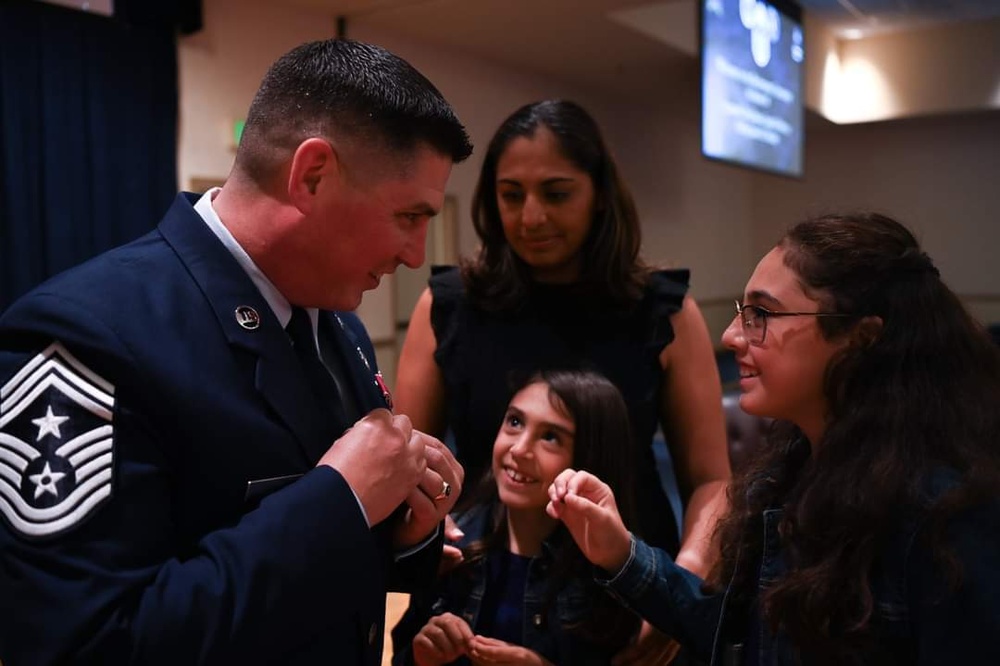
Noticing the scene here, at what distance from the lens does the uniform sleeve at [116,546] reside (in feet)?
2.46

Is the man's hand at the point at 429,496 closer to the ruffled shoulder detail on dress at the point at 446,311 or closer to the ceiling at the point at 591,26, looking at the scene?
the ruffled shoulder detail on dress at the point at 446,311

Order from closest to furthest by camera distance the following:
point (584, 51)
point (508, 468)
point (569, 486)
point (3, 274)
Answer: point (569, 486), point (508, 468), point (3, 274), point (584, 51)

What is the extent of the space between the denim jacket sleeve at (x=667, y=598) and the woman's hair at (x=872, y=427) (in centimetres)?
11

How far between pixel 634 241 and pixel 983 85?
7844mm

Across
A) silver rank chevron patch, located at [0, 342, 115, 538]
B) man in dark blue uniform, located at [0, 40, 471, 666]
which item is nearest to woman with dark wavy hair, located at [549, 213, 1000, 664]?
man in dark blue uniform, located at [0, 40, 471, 666]

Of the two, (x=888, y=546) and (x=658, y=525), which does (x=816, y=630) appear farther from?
(x=658, y=525)

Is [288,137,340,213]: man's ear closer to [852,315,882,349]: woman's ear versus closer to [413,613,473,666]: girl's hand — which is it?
[852,315,882,349]: woman's ear

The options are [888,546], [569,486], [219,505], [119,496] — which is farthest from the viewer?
[569,486]

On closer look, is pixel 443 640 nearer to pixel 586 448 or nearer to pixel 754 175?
pixel 586 448

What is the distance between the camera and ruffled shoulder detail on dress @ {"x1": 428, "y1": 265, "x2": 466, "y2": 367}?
1789mm

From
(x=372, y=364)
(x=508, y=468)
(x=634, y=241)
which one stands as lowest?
(x=508, y=468)

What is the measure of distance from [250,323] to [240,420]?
0.12 meters

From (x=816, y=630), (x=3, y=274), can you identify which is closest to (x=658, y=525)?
(x=816, y=630)

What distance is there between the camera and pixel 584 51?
6.44m
